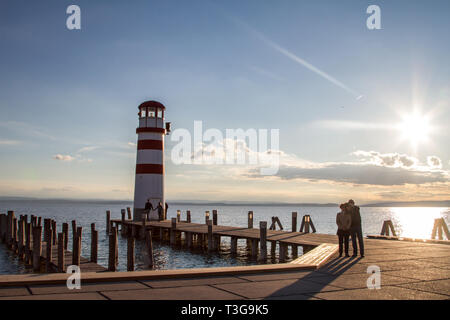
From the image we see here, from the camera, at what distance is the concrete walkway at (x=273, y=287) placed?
25.4 ft

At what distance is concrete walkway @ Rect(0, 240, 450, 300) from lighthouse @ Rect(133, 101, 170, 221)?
1090 inches

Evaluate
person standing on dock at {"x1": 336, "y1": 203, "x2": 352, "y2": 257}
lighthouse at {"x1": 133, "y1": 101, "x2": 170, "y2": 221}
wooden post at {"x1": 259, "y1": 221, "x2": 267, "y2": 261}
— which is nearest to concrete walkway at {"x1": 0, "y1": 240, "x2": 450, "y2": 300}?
person standing on dock at {"x1": 336, "y1": 203, "x2": 352, "y2": 257}

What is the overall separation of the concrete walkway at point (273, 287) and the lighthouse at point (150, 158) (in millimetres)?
27693

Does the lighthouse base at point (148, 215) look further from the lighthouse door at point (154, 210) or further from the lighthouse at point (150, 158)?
the lighthouse at point (150, 158)

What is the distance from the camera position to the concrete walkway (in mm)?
7730

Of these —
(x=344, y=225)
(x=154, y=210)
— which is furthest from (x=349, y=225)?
(x=154, y=210)

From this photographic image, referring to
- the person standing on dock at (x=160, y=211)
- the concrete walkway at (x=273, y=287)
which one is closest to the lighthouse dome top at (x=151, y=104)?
the person standing on dock at (x=160, y=211)

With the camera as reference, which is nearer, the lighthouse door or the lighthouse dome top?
the lighthouse door

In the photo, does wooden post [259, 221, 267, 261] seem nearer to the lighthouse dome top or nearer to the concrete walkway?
the concrete walkway

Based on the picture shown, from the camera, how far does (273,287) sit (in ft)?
28.3

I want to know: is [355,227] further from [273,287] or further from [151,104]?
[151,104]

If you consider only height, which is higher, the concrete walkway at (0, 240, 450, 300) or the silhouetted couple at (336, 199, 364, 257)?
the silhouetted couple at (336, 199, 364, 257)

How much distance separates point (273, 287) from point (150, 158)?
98.4ft

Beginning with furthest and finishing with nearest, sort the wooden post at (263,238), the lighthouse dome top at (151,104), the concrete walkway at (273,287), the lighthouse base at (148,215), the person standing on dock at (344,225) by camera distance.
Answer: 1. the lighthouse base at (148,215)
2. the lighthouse dome top at (151,104)
3. the wooden post at (263,238)
4. the person standing on dock at (344,225)
5. the concrete walkway at (273,287)
